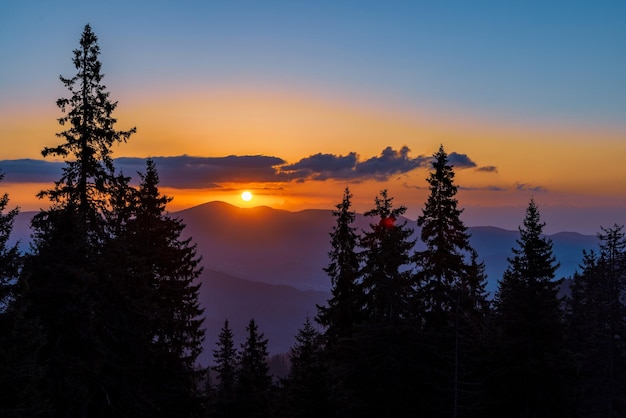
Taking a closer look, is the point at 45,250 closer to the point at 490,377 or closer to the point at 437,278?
the point at 437,278

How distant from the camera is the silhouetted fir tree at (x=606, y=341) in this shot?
118 ft

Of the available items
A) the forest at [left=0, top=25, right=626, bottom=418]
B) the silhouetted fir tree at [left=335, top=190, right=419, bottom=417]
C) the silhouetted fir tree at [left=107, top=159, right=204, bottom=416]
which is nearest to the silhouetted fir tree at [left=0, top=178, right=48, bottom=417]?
the forest at [left=0, top=25, right=626, bottom=418]

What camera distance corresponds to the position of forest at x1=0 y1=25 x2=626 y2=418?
58.4 feet

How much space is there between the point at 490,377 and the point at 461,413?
14.6 feet

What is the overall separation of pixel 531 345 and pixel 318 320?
15.1 metres

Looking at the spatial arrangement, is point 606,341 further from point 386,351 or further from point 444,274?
point 386,351

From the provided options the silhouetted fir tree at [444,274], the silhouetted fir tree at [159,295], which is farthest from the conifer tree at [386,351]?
the silhouetted fir tree at [159,295]

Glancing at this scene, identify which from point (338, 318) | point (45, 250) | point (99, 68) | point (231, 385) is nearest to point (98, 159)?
point (99, 68)

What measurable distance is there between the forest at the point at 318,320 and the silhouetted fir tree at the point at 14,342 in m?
0.05

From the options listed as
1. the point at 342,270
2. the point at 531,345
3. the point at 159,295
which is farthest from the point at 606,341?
the point at 159,295

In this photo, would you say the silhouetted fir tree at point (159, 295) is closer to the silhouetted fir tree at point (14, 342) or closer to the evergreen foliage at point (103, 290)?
the evergreen foliage at point (103, 290)

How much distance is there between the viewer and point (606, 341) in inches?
1439

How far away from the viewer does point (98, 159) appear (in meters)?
24.0

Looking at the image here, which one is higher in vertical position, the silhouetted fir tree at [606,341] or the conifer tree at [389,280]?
the conifer tree at [389,280]
